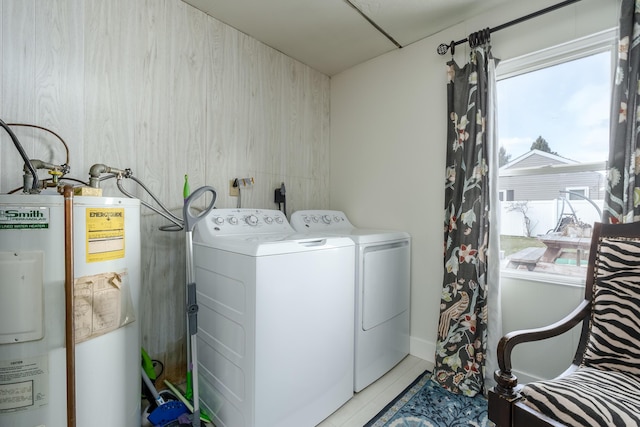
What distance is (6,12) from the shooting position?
131 centimetres

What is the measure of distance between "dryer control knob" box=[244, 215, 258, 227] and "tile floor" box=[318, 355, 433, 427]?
121 cm

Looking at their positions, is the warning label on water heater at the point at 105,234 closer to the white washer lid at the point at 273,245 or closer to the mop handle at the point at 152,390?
the white washer lid at the point at 273,245

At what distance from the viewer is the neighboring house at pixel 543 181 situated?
63.8 inches

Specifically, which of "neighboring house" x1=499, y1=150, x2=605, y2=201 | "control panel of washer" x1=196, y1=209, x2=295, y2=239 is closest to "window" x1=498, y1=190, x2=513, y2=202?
"neighboring house" x1=499, y1=150, x2=605, y2=201

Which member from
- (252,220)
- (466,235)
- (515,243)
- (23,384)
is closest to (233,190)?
(252,220)

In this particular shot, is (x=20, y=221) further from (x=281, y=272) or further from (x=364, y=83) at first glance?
(x=364, y=83)

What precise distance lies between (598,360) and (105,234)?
206 cm

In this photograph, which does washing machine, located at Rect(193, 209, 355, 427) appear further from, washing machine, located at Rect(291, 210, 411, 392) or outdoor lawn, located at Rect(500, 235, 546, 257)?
outdoor lawn, located at Rect(500, 235, 546, 257)

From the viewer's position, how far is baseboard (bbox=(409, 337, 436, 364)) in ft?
6.99

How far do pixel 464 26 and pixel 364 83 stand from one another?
0.86m

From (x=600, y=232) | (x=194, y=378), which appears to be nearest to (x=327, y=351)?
(x=194, y=378)

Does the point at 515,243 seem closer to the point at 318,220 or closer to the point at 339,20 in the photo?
the point at 318,220

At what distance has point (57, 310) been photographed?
1042mm

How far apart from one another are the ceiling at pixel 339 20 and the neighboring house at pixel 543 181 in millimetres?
1013
